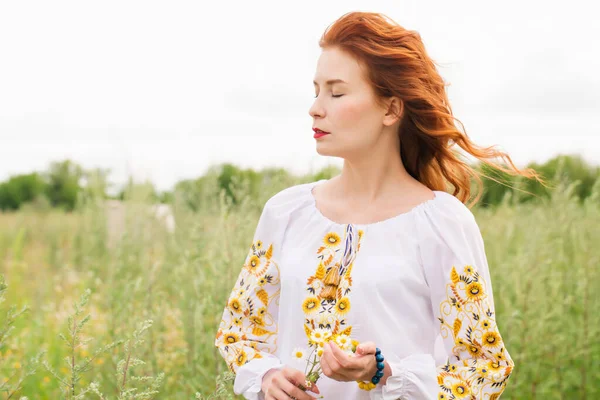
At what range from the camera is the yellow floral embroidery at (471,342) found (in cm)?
185

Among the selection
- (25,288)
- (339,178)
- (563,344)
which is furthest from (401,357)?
(25,288)

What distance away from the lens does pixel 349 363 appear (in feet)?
5.42

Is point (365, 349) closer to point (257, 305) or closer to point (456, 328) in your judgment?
point (456, 328)

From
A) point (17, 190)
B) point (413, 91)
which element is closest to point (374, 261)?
point (413, 91)

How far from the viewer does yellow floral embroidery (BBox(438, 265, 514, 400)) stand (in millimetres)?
1853

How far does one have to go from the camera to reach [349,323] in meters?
1.92

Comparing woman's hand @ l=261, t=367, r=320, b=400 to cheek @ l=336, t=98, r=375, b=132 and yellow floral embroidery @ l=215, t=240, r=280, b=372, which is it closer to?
yellow floral embroidery @ l=215, t=240, r=280, b=372

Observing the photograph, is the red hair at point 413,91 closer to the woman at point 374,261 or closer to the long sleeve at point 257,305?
the woman at point 374,261

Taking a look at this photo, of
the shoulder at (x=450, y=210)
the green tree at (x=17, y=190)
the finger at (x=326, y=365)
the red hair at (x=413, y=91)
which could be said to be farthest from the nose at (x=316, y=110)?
the green tree at (x=17, y=190)

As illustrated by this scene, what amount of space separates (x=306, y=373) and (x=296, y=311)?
170mm

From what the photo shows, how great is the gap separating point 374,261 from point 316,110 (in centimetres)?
44

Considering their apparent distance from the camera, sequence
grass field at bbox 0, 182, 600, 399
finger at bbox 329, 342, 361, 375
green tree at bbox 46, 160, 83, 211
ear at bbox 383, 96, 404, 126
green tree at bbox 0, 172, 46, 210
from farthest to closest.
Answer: green tree at bbox 0, 172, 46, 210 → green tree at bbox 46, 160, 83, 211 → grass field at bbox 0, 182, 600, 399 → ear at bbox 383, 96, 404, 126 → finger at bbox 329, 342, 361, 375

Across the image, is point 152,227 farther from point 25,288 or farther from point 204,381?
point 204,381

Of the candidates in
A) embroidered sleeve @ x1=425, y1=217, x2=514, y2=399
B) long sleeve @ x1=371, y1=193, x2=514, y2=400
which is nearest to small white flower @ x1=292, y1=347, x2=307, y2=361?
long sleeve @ x1=371, y1=193, x2=514, y2=400
